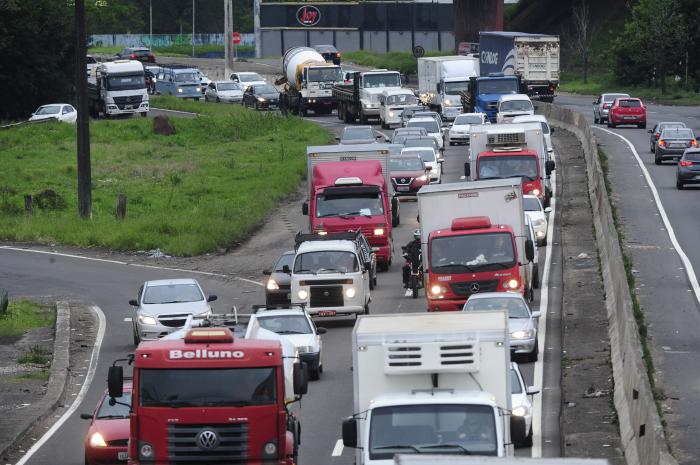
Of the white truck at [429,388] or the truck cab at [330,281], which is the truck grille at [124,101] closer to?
the truck cab at [330,281]

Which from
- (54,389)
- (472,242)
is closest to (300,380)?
(54,389)

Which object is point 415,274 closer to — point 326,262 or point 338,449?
point 326,262

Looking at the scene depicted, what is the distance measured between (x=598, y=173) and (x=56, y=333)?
877 inches

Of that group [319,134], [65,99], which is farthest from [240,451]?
[65,99]

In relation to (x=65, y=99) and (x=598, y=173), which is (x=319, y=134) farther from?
(x=598, y=173)

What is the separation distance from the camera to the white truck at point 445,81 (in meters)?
82.9

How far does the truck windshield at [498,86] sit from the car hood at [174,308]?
45889mm

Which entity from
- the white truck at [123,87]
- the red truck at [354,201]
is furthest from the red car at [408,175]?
the white truck at [123,87]

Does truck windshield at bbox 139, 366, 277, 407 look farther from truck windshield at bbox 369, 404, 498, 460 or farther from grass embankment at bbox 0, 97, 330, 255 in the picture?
grass embankment at bbox 0, 97, 330, 255

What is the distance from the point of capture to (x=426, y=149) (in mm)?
58188

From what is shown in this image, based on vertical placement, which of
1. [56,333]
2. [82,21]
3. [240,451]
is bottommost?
[56,333]

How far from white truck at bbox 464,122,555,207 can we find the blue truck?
39906mm

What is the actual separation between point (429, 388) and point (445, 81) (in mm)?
68163

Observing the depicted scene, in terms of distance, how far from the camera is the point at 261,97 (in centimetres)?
9631
